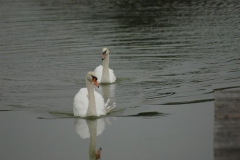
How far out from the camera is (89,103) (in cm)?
1381

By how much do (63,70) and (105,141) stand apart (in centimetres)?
691

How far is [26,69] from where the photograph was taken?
63.1 feet

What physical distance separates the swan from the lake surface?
0.94ft

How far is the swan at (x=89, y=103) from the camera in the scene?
545 inches

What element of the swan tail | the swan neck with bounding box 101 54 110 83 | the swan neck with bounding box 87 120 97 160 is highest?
the swan neck with bounding box 101 54 110 83

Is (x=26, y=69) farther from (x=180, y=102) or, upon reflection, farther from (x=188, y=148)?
(x=188, y=148)

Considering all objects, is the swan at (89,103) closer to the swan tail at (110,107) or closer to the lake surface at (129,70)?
the swan tail at (110,107)

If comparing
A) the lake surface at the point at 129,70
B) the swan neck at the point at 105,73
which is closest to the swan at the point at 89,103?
the lake surface at the point at 129,70

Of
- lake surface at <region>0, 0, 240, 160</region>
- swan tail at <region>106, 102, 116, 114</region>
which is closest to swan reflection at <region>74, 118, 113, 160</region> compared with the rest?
lake surface at <region>0, 0, 240, 160</region>

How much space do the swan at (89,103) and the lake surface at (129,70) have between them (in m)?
0.29

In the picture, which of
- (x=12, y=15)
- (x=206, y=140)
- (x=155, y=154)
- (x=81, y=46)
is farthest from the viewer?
(x=12, y=15)

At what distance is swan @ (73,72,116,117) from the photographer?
545 inches

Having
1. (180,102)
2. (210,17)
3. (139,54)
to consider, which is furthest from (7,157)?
(210,17)

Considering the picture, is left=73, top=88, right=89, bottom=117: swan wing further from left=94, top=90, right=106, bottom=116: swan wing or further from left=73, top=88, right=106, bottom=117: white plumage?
left=94, top=90, right=106, bottom=116: swan wing
